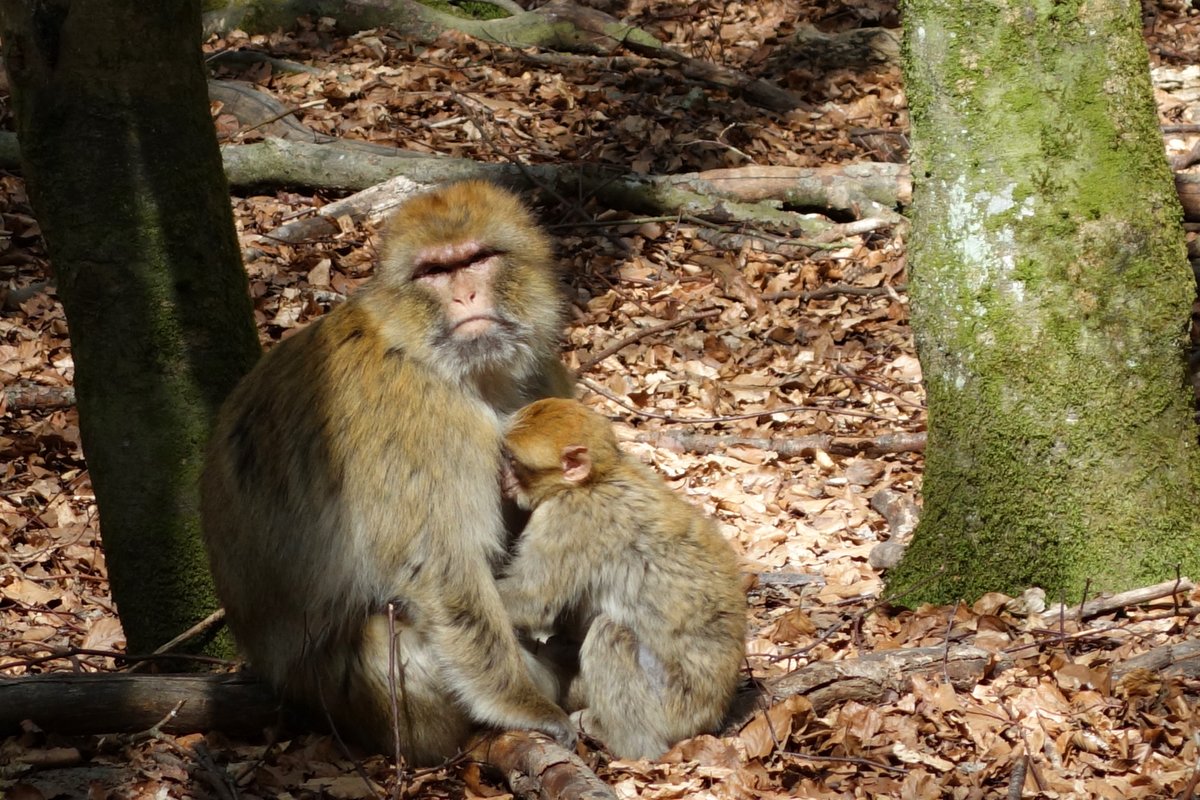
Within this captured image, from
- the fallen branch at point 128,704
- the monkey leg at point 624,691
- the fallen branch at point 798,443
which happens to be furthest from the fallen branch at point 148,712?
the fallen branch at point 798,443

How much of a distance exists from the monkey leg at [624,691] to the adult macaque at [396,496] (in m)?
0.15

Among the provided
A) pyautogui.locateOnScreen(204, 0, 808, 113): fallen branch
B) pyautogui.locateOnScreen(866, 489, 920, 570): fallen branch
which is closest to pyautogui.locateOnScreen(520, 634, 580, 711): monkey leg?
pyautogui.locateOnScreen(866, 489, 920, 570): fallen branch

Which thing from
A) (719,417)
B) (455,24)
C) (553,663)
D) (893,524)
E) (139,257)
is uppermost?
(455,24)

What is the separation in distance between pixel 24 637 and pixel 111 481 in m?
1.17

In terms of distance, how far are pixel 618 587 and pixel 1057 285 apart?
6.14 ft

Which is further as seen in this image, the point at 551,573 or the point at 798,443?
the point at 798,443

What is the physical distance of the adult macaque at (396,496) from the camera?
4133mm

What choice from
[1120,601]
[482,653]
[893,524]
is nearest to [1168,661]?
[1120,601]

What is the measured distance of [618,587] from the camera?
171 inches

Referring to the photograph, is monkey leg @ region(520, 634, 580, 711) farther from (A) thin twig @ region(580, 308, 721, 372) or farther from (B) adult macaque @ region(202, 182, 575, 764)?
(A) thin twig @ region(580, 308, 721, 372)

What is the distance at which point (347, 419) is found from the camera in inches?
165

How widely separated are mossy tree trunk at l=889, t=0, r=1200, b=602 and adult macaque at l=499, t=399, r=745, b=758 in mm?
1242

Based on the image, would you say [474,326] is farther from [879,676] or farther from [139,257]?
[879,676]

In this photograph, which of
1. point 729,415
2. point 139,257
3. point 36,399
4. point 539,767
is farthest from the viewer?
point 729,415
